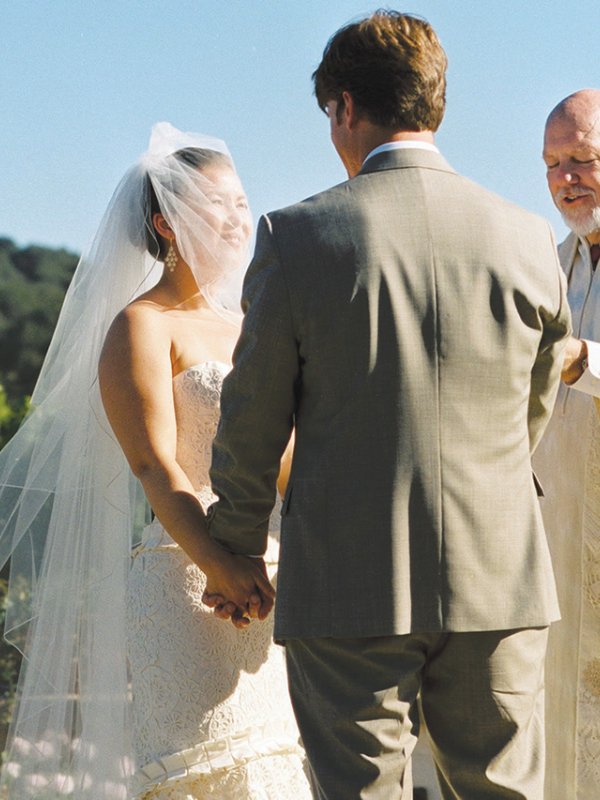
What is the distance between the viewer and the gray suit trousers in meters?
2.46

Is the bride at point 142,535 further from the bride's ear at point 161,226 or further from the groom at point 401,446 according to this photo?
the groom at point 401,446

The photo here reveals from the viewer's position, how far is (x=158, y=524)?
129 inches

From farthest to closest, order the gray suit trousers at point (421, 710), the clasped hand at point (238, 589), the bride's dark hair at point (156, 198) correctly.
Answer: the bride's dark hair at point (156, 198)
the clasped hand at point (238, 589)
the gray suit trousers at point (421, 710)

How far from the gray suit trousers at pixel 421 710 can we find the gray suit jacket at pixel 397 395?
58mm

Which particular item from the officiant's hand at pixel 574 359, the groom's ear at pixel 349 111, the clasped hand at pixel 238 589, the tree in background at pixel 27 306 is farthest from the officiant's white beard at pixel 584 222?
the tree in background at pixel 27 306

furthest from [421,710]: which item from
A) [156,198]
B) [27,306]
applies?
Answer: [27,306]

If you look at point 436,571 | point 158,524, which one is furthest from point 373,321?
point 158,524

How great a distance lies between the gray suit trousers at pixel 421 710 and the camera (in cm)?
246

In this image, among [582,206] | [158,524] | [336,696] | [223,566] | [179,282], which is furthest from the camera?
[582,206]

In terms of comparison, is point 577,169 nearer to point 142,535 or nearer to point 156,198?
point 156,198

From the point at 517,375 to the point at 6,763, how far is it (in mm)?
2117

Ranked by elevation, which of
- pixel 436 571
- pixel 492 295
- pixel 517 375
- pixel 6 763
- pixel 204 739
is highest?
pixel 492 295

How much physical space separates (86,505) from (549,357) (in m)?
1.47

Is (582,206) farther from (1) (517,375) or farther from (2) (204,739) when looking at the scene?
(2) (204,739)
